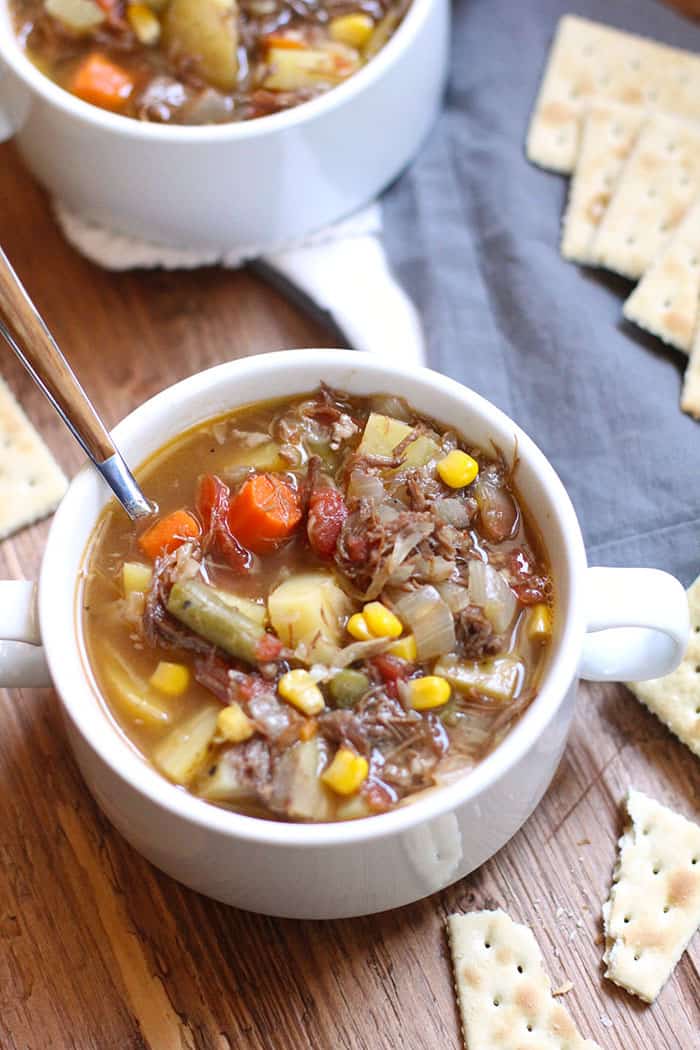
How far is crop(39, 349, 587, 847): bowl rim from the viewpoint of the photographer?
213 cm

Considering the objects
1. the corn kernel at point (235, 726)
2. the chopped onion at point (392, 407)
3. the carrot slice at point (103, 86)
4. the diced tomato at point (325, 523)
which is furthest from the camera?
the carrot slice at point (103, 86)

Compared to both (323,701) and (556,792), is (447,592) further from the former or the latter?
(556,792)

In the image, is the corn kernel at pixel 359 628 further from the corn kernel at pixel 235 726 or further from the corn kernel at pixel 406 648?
the corn kernel at pixel 235 726

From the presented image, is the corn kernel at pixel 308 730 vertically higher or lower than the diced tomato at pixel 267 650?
lower

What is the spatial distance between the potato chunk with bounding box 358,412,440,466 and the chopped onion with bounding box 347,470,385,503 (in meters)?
0.07

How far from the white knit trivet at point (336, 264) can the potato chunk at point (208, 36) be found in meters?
0.46

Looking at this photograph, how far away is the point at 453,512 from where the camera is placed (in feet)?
8.09

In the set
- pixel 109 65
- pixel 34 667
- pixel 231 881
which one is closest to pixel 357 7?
pixel 109 65

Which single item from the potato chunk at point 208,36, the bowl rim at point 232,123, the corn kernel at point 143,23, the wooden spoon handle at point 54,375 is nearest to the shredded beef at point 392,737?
the wooden spoon handle at point 54,375

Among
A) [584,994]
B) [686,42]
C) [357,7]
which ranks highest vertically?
[357,7]

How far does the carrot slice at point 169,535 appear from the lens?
98.3 inches

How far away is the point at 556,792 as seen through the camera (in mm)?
2744

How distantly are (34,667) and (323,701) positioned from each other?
59cm

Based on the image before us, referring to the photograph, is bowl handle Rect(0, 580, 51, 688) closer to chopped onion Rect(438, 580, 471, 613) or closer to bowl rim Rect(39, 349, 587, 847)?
bowl rim Rect(39, 349, 587, 847)
